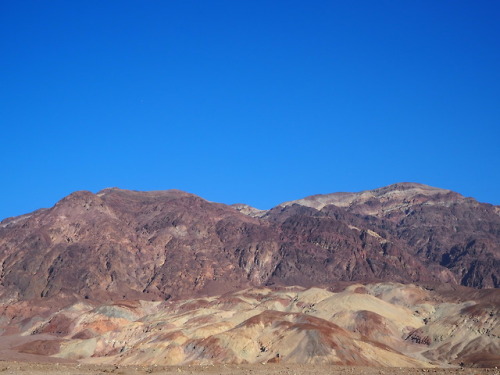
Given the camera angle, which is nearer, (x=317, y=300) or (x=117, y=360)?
(x=117, y=360)

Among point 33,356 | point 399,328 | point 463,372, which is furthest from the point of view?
point 399,328

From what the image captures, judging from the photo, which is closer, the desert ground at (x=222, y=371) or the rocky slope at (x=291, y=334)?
the desert ground at (x=222, y=371)

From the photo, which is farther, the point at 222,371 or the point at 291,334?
the point at 291,334

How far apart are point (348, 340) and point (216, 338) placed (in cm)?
2334

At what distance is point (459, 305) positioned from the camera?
177m

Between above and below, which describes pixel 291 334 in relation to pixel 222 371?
above

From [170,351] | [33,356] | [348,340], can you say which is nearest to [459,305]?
[348,340]

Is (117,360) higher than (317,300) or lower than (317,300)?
lower

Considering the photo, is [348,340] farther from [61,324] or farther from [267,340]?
[61,324]

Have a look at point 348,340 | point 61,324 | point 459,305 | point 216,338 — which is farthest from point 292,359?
point 61,324

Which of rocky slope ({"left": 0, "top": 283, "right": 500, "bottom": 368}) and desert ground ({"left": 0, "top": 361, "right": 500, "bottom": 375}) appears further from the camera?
rocky slope ({"left": 0, "top": 283, "right": 500, "bottom": 368})

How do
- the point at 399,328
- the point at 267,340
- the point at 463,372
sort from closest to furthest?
1. the point at 463,372
2. the point at 267,340
3. the point at 399,328

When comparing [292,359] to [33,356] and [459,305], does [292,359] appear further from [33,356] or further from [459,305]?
[459,305]

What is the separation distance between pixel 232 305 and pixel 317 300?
77.2 ft
